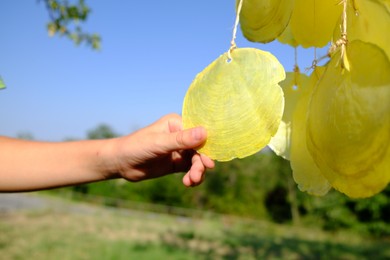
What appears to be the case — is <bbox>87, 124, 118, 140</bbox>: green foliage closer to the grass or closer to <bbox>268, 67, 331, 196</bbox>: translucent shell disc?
the grass

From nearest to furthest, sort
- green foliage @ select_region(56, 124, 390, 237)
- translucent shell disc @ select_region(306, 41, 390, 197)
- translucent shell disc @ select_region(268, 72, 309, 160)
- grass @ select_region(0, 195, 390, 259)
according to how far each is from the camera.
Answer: translucent shell disc @ select_region(306, 41, 390, 197)
translucent shell disc @ select_region(268, 72, 309, 160)
grass @ select_region(0, 195, 390, 259)
green foliage @ select_region(56, 124, 390, 237)

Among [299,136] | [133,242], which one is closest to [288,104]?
[299,136]

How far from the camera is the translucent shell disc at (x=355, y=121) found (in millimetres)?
200

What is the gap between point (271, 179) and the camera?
38.5ft

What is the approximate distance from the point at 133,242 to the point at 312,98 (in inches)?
241

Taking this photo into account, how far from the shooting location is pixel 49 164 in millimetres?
857

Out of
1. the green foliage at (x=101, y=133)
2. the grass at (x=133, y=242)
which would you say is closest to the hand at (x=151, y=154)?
the grass at (x=133, y=242)

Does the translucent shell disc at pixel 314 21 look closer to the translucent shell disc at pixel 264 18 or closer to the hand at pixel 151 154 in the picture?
the translucent shell disc at pixel 264 18

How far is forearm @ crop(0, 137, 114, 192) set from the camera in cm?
83

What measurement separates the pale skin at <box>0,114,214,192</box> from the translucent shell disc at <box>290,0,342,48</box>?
51 cm

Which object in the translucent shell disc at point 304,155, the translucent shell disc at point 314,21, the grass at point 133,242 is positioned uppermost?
the translucent shell disc at point 314,21

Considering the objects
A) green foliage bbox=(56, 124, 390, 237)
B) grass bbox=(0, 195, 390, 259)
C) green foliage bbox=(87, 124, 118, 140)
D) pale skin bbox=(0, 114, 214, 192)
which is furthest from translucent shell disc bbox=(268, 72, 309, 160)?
green foliage bbox=(87, 124, 118, 140)

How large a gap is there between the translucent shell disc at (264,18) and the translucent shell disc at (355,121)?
0.19 feet

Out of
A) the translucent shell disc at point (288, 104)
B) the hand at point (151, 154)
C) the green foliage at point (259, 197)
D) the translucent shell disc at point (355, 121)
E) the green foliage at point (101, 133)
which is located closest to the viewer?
the translucent shell disc at point (355, 121)
